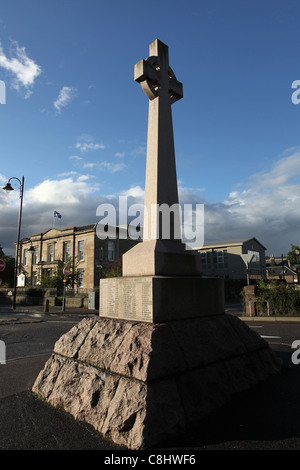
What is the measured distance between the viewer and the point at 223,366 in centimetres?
394

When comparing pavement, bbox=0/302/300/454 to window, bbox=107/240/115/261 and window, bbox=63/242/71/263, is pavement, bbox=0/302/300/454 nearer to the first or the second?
window, bbox=107/240/115/261

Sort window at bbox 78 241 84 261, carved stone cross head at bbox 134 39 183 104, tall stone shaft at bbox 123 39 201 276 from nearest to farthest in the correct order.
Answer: tall stone shaft at bbox 123 39 201 276, carved stone cross head at bbox 134 39 183 104, window at bbox 78 241 84 261

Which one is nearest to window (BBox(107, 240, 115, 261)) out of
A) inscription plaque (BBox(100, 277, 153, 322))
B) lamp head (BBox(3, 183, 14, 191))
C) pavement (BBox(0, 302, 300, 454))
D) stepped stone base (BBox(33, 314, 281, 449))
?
lamp head (BBox(3, 183, 14, 191))

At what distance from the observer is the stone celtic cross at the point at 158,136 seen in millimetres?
4902

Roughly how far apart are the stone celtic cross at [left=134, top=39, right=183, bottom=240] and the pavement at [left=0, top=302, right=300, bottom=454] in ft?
8.74

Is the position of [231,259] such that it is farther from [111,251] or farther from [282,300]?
[282,300]

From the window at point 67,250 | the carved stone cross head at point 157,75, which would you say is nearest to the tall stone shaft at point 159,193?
the carved stone cross head at point 157,75

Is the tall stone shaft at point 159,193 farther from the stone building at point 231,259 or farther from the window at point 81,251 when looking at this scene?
the stone building at point 231,259

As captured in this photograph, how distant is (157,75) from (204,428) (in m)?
5.44

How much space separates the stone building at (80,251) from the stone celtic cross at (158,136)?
2675cm

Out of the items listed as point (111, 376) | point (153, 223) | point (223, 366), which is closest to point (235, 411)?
point (223, 366)

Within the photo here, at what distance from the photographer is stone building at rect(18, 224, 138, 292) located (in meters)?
34.7

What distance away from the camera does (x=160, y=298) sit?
3914 millimetres
